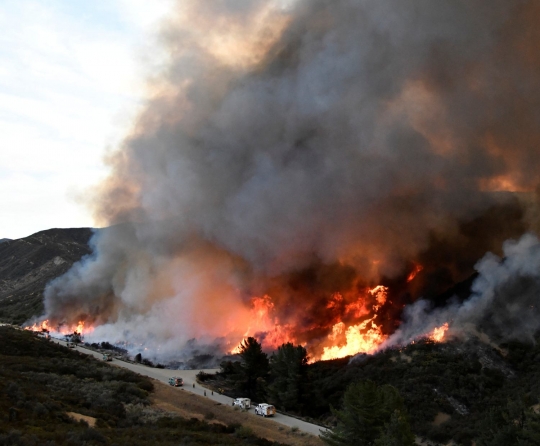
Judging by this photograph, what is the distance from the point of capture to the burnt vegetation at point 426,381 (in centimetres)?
3722

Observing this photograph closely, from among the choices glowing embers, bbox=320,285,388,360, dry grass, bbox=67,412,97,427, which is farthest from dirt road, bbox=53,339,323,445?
glowing embers, bbox=320,285,388,360

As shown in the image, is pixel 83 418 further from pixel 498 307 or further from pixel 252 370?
pixel 498 307

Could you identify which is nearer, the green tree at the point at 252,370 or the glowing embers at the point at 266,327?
the green tree at the point at 252,370

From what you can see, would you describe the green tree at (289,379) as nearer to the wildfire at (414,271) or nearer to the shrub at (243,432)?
the shrub at (243,432)

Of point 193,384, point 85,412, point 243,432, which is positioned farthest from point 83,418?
point 193,384

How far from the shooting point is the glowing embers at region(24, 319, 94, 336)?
86688 mm

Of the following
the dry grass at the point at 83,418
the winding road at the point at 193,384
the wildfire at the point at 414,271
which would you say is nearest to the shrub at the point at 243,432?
the winding road at the point at 193,384

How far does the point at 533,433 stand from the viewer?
22625 mm

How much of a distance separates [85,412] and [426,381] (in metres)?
29.1

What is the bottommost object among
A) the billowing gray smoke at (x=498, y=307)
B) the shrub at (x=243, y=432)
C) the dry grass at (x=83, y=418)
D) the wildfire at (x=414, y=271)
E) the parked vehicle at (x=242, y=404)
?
the shrub at (x=243, y=432)

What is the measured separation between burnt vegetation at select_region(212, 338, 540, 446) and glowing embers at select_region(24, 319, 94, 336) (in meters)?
43.8

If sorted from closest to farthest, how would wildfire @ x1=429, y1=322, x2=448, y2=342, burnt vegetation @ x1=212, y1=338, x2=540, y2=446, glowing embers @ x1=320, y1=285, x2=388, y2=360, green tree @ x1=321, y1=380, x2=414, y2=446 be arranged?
1. green tree @ x1=321, y1=380, x2=414, y2=446
2. burnt vegetation @ x1=212, y1=338, x2=540, y2=446
3. wildfire @ x1=429, y1=322, x2=448, y2=342
4. glowing embers @ x1=320, y1=285, x2=388, y2=360

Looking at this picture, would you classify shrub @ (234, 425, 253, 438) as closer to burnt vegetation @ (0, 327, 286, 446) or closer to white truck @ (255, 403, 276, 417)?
burnt vegetation @ (0, 327, 286, 446)

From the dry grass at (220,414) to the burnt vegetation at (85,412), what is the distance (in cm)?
150
